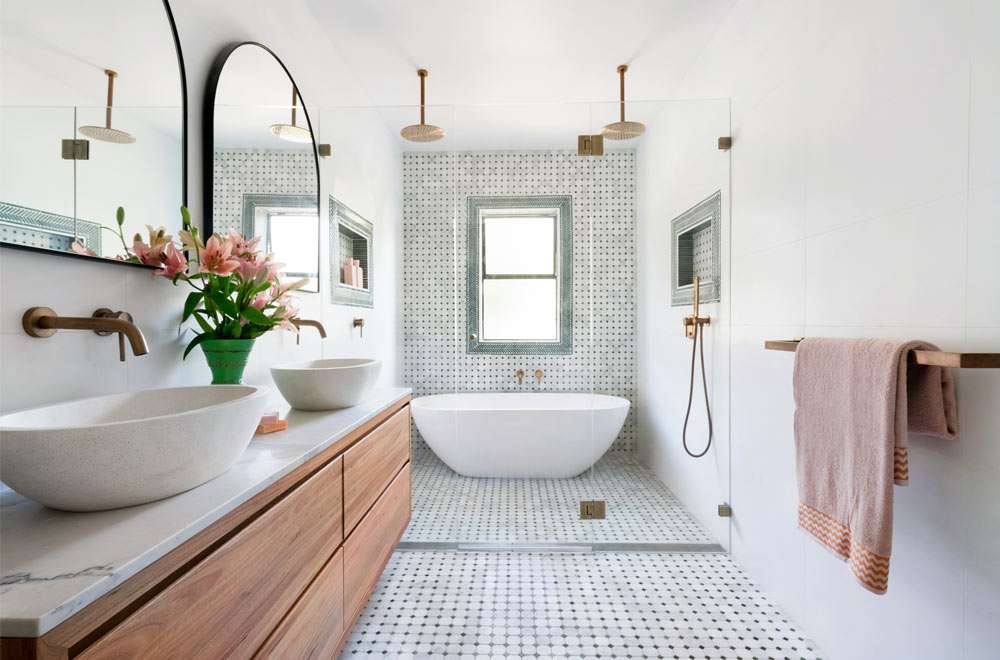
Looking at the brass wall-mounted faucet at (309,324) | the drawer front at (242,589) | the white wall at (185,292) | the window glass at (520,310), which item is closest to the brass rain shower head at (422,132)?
the white wall at (185,292)

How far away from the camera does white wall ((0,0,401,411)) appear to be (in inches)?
40.8

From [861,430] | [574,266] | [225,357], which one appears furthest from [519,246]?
[861,430]

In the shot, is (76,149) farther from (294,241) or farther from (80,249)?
(294,241)

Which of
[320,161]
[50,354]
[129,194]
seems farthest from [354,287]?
[50,354]

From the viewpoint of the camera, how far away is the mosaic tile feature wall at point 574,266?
254cm

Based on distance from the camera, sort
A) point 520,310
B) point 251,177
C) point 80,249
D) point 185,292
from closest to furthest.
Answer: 1. point 80,249
2. point 185,292
3. point 251,177
4. point 520,310

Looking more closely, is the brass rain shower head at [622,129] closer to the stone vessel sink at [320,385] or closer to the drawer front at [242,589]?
the stone vessel sink at [320,385]

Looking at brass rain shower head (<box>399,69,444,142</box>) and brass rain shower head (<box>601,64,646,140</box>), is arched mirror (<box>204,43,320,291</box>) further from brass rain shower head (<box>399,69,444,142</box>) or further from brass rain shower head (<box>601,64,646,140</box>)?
brass rain shower head (<box>601,64,646,140</box>)

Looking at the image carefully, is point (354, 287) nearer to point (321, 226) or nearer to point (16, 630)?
point (321, 226)

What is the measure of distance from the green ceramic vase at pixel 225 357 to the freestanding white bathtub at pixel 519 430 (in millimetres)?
1451

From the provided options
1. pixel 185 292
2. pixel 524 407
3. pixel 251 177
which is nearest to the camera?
pixel 185 292

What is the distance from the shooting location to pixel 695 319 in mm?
2570

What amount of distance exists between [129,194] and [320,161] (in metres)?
1.32

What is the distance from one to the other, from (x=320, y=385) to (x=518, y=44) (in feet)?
7.05
